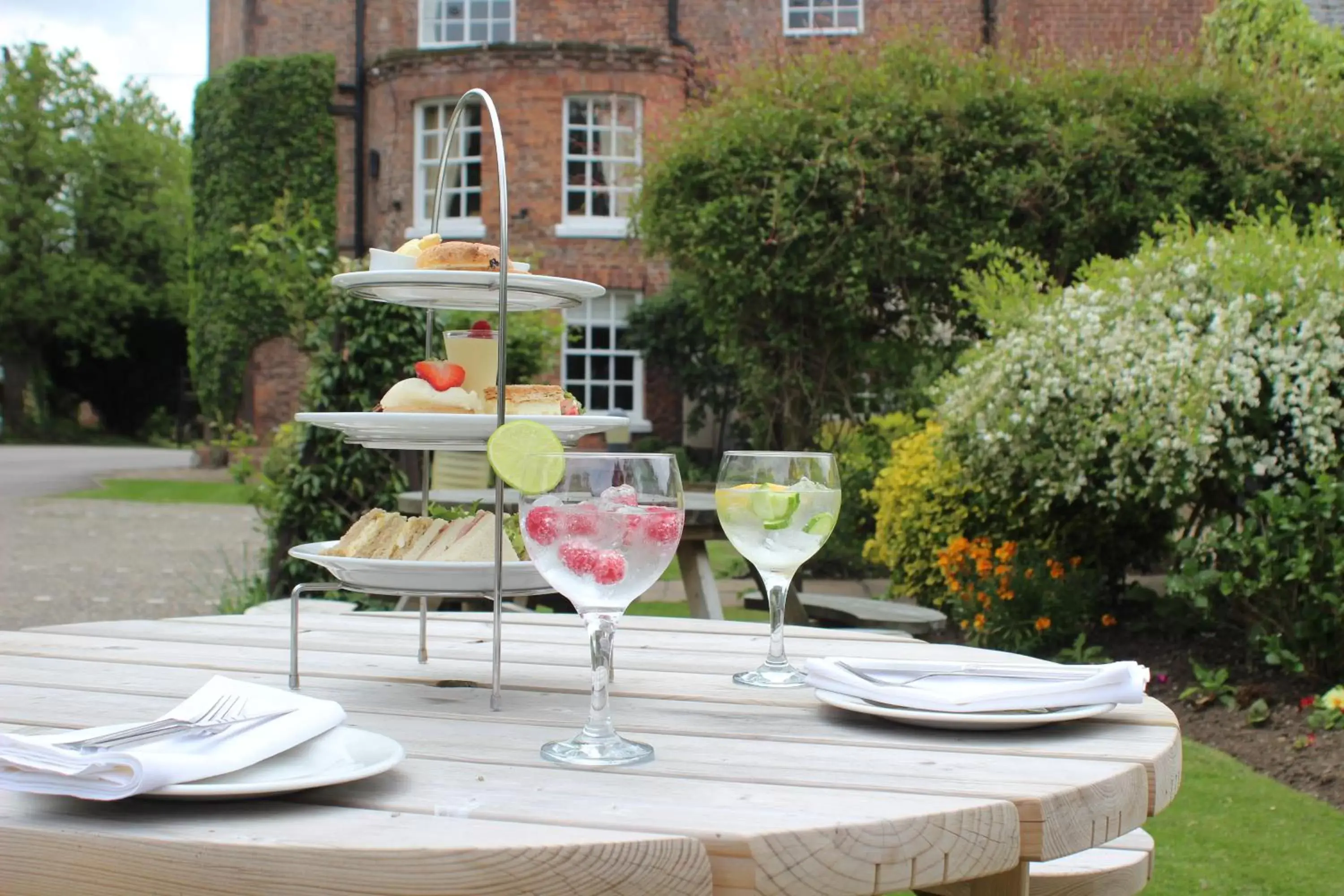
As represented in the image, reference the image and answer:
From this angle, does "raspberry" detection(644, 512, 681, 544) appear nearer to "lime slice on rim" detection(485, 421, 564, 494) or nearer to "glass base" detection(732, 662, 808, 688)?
"lime slice on rim" detection(485, 421, 564, 494)

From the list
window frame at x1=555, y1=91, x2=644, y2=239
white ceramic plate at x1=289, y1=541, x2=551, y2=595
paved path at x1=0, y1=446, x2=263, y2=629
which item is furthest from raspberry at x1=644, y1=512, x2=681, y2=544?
window frame at x1=555, y1=91, x2=644, y2=239

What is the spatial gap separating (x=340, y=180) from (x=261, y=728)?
57.4 feet

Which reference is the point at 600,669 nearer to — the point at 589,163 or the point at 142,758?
the point at 142,758

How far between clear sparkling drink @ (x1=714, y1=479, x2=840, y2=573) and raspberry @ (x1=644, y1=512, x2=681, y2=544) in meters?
0.41

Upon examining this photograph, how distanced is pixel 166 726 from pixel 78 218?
35.2 metres

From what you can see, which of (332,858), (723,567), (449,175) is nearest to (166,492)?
(449,175)

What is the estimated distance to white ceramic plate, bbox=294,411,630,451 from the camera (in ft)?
5.58

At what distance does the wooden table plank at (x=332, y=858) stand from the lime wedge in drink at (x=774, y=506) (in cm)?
74

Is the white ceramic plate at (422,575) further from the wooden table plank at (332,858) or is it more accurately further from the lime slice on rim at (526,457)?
the wooden table plank at (332,858)

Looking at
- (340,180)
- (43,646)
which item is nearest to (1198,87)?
(43,646)

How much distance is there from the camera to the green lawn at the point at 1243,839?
346 cm

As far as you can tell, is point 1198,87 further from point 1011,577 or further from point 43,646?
point 43,646

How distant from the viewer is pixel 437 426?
1724 mm

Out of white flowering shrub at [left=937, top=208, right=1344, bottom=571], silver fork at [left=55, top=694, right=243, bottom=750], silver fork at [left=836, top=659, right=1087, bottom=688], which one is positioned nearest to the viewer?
silver fork at [left=55, top=694, right=243, bottom=750]
